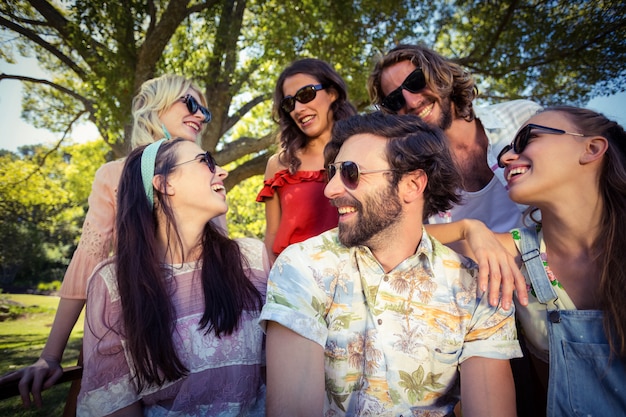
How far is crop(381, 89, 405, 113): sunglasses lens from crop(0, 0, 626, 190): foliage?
12.9 ft

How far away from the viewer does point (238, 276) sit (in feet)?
7.91

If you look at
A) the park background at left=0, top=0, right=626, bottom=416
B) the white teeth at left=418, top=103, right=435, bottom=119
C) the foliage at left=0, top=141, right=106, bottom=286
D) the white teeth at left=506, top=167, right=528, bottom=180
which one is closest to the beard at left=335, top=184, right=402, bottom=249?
the white teeth at left=506, top=167, right=528, bottom=180

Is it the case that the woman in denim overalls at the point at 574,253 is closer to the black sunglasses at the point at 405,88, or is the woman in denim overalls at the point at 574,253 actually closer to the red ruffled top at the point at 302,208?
the black sunglasses at the point at 405,88

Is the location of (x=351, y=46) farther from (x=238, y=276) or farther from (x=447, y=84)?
(x=238, y=276)

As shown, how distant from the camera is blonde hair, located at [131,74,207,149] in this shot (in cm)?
326

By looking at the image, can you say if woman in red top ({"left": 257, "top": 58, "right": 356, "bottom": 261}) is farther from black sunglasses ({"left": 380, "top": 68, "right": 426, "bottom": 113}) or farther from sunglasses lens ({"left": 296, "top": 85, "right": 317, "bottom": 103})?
black sunglasses ({"left": 380, "top": 68, "right": 426, "bottom": 113})

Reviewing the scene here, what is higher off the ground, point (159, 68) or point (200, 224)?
point (159, 68)

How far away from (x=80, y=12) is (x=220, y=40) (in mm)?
2196

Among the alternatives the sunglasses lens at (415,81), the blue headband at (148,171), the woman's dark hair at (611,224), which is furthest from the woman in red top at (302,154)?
the woman's dark hair at (611,224)

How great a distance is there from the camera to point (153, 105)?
3361mm

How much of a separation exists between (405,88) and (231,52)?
4.77 m

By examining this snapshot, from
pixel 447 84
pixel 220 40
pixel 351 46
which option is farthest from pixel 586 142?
pixel 220 40

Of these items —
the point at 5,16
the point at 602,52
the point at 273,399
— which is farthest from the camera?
the point at 602,52

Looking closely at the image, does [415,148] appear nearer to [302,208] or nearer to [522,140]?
[522,140]
